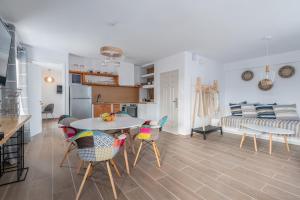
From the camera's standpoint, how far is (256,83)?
4953 mm

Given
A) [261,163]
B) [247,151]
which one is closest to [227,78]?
[247,151]

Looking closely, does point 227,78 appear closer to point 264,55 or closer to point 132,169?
point 264,55

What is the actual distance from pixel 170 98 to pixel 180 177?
301cm

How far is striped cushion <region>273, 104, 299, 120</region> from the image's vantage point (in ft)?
12.5

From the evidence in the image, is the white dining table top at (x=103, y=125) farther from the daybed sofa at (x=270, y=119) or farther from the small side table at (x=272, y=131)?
the daybed sofa at (x=270, y=119)

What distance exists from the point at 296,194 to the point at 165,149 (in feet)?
6.62

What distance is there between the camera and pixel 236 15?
7.84 ft

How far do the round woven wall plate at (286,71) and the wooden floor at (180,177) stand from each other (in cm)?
238

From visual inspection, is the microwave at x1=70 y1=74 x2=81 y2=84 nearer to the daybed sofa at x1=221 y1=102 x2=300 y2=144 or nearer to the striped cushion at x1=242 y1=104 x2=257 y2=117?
the daybed sofa at x1=221 y1=102 x2=300 y2=144

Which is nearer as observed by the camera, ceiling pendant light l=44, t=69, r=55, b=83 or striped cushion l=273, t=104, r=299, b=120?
striped cushion l=273, t=104, r=299, b=120

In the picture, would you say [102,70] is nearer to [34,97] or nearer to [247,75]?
[34,97]

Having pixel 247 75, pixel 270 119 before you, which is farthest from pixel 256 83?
pixel 270 119

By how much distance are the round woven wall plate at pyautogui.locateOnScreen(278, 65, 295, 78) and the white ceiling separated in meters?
0.55

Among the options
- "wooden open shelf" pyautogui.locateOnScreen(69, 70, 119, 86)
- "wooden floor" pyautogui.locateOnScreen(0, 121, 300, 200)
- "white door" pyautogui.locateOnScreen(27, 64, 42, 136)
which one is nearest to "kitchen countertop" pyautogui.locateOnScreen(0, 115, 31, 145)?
"wooden floor" pyautogui.locateOnScreen(0, 121, 300, 200)
